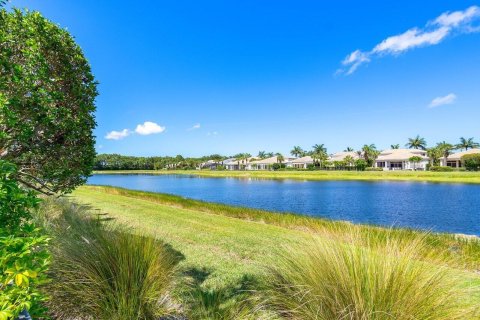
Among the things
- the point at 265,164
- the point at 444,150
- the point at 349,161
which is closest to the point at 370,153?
the point at 349,161

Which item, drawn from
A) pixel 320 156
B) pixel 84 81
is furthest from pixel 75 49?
pixel 320 156

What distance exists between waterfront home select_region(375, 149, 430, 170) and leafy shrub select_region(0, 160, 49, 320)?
3782 inches

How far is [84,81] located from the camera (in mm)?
7820

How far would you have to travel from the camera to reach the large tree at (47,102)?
242 inches

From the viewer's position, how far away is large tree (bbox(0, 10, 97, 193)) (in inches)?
242

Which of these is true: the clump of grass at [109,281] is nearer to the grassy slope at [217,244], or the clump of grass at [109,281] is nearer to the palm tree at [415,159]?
the grassy slope at [217,244]

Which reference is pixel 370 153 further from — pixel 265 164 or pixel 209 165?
pixel 209 165

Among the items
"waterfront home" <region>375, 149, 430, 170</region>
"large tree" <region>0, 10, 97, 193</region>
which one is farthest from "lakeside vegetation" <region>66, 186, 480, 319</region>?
"waterfront home" <region>375, 149, 430, 170</region>

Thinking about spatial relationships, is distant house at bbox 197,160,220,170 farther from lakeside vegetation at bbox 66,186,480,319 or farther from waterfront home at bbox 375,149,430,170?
lakeside vegetation at bbox 66,186,480,319

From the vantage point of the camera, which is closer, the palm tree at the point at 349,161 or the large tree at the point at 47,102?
the large tree at the point at 47,102

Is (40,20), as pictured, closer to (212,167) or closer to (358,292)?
(358,292)

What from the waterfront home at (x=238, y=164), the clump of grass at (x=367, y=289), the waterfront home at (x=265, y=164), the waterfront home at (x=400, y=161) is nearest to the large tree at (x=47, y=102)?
the clump of grass at (x=367, y=289)

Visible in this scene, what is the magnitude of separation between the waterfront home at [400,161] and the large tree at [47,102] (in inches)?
3661

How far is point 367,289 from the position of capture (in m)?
3.33
